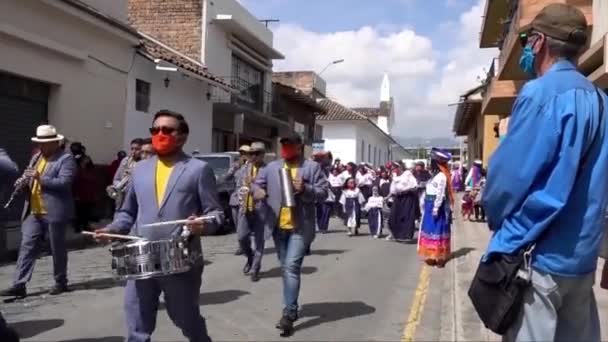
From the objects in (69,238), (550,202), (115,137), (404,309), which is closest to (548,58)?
(550,202)

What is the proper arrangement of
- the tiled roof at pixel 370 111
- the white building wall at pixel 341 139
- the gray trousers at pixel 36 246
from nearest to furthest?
the gray trousers at pixel 36 246 < the white building wall at pixel 341 139 < the tiled roof at pixel 370 111

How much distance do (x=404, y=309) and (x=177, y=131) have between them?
4112mm

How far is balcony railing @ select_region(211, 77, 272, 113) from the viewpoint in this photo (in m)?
24.4

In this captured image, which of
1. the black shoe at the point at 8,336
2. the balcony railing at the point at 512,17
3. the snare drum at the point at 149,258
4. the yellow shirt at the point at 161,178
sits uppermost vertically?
the balcony railing at the point at 512,17

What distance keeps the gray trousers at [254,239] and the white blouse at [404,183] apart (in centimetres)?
503

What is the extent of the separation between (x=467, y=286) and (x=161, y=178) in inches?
214

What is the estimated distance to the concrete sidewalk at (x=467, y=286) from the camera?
6324 mm

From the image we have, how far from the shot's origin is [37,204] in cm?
760

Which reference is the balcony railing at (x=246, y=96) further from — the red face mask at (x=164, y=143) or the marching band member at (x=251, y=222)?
the red face mask at (x=164, y=143)

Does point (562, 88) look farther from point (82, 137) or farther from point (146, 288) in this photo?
point (82, 137)


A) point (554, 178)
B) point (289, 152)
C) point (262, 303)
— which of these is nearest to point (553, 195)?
point (554, 178)

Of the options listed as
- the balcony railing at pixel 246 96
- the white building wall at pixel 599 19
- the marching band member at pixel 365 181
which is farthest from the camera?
the balcony railing at pixel 246 96

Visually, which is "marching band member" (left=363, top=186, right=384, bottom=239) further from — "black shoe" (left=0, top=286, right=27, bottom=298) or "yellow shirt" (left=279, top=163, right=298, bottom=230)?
"black shoe" (left=0, top=286, right=27, bottom=298)

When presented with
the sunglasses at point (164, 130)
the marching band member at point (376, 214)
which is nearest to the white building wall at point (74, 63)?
the marching band member at point (376, 214)
